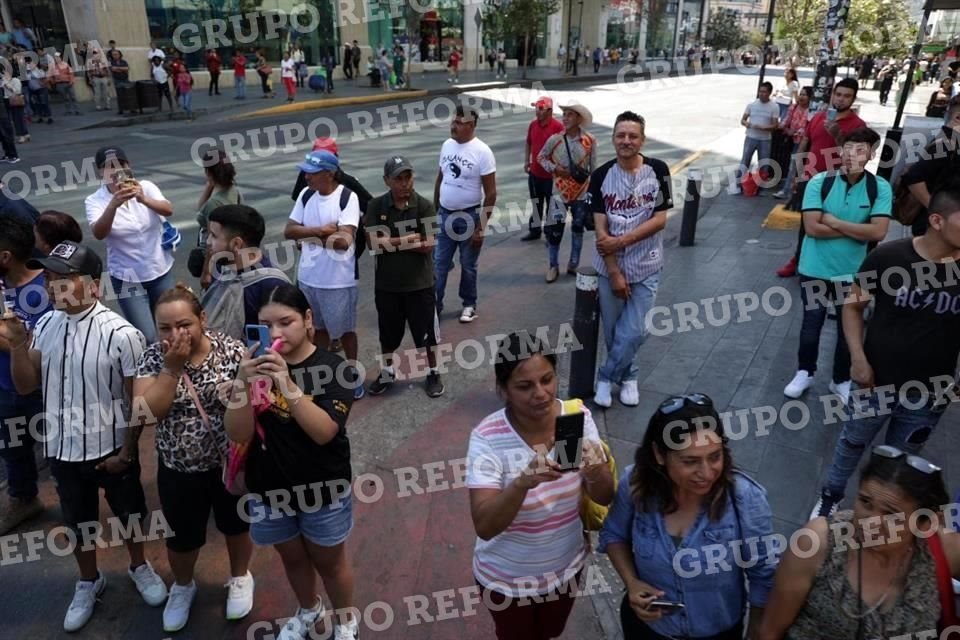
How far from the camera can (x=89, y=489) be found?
3.08m

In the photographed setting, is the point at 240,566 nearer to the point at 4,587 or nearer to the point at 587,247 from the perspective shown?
the point at 4,587

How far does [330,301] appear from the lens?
4605 mm

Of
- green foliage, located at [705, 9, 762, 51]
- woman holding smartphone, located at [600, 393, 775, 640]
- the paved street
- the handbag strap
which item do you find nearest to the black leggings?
woman holding smartphone, located at [600, 393, 775, 640]

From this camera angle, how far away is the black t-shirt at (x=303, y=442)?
2514 millimetres

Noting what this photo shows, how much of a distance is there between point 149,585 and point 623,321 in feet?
10.9

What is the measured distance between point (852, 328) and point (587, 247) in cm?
561

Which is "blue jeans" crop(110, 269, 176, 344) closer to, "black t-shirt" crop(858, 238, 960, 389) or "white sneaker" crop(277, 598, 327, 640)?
"white sneaker" crop(277, 598, 327, 640)

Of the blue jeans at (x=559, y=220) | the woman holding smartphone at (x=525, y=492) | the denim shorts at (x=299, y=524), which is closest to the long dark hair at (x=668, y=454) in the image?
the woman holding smartphone at (x=525, y=492)

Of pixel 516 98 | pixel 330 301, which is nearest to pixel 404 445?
pixel 330 301

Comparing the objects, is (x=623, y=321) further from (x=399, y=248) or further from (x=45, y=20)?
(x=45, y=20)

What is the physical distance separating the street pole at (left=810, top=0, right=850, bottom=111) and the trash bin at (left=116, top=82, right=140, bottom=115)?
60.4 ft

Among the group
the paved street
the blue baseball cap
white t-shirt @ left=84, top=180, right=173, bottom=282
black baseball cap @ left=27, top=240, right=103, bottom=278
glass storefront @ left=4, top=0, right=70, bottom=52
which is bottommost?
the paved street

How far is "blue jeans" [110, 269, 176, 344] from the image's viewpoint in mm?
4730

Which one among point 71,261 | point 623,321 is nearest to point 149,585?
point 71,261
